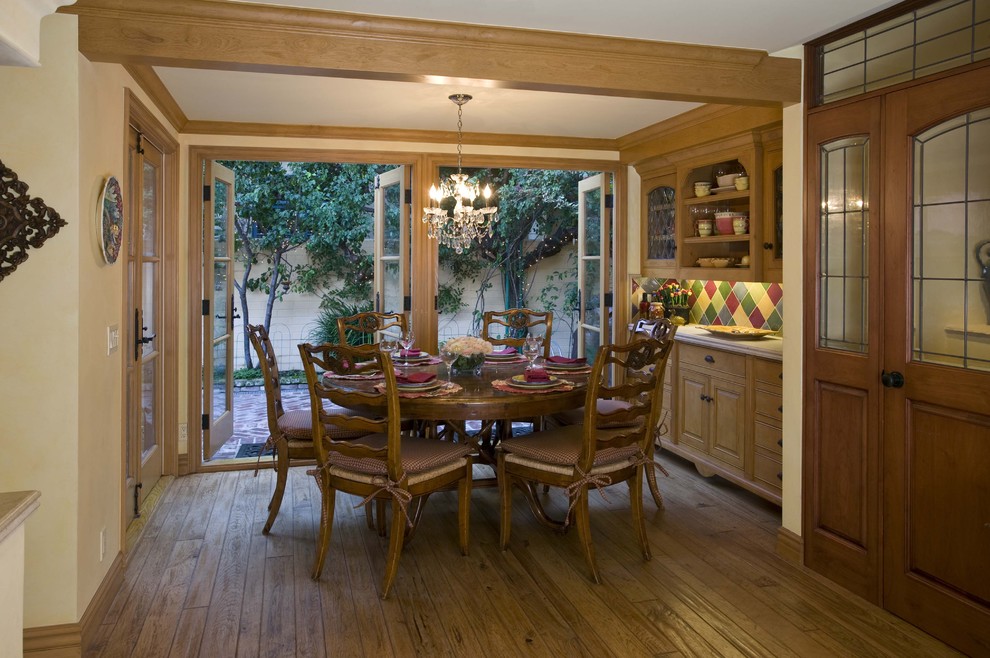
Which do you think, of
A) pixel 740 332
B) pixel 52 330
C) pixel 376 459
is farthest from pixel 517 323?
pixel 52 330

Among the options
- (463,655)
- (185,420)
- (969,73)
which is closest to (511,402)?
(463,655)

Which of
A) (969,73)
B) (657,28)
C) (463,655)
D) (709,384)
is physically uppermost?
(657,28)

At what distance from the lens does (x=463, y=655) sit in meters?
2.58

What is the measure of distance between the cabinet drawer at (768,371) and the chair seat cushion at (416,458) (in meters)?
1.70

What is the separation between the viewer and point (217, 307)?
522 cm

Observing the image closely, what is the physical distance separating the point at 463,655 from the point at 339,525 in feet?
4.89

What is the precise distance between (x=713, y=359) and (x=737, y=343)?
25 centimetres

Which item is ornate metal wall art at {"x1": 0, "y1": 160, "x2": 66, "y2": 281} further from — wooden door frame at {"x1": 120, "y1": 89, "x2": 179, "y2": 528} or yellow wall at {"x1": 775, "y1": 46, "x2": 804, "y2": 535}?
yellow wall at {"x1": 775, "y1": 46, "x2": 804, "y2": 535}

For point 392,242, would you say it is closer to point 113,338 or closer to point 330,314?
point 113,338

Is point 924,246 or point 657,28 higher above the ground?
point 657,28

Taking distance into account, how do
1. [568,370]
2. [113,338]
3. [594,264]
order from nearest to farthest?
[113,338]
[568,370]
[594,264]

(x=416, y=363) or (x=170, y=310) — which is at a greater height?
(x=170, y=310)

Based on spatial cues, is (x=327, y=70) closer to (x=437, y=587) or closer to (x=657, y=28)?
(x=657, y=28)

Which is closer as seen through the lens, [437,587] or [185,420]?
[437,587]
